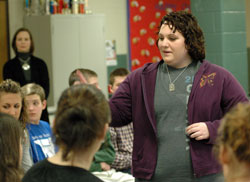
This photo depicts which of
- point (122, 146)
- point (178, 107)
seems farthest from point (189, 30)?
point (122, 146)

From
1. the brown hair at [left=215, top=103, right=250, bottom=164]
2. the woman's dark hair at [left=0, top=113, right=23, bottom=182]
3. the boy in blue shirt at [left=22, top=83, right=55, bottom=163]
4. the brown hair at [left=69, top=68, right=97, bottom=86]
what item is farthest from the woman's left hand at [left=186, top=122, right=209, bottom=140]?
the brown hair at [left=69, top=68, right=97, bottom=86]

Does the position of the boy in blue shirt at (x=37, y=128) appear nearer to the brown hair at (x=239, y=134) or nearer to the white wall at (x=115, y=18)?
the brown hair at (x=239, y=134)

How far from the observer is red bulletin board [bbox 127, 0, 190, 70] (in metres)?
7.10

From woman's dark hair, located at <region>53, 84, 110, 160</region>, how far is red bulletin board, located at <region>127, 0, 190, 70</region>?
5612 mm

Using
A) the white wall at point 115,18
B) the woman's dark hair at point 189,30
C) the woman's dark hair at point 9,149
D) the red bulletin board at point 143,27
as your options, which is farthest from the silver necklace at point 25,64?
the woman's dark hair at point 9,149

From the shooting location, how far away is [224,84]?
2.35m

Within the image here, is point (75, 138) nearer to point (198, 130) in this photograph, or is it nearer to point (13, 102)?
point (198, 130)

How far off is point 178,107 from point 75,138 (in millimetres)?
989

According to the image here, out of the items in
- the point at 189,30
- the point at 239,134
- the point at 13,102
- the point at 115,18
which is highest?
the point at 115,18

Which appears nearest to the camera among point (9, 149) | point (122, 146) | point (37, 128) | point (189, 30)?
point (9, 149)

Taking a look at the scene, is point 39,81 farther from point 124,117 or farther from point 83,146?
point 83,146

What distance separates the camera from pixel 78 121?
1478 millimetres

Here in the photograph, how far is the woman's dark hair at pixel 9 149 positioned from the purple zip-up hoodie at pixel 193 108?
2.34 feet

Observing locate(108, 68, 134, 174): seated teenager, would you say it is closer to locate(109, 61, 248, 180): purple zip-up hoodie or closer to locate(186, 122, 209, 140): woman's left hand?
locate(109, 61, 248, 180): purple zip-up hoodie
